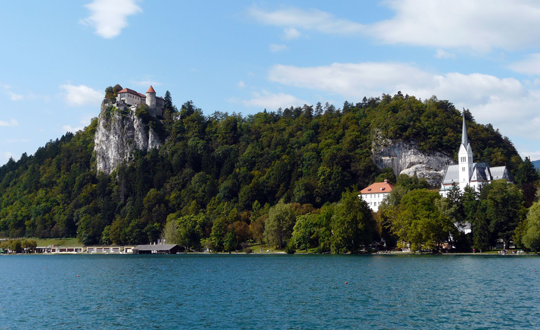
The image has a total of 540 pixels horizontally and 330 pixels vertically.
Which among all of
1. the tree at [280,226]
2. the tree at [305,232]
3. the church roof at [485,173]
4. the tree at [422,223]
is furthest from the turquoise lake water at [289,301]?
the church roof at [485,173]

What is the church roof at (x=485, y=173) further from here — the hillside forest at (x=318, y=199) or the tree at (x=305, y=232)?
the tree at (x=305, y=232)

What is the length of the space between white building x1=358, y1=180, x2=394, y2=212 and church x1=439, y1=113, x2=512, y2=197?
13.7m

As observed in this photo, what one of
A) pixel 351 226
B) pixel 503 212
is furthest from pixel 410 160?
pixel 503 212

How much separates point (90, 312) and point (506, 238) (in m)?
75.9

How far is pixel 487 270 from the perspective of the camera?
5831 cm

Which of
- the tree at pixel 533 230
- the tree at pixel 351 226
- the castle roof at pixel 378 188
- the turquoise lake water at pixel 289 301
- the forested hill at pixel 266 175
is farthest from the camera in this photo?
the forested hill at pixel 266 175

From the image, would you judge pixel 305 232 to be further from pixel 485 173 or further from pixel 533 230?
pixel 485 173

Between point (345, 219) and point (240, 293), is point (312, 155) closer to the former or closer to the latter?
point (345, 219)

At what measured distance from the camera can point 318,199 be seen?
144 meters

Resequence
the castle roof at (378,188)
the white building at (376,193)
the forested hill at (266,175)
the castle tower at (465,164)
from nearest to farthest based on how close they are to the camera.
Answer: the castle tower at (465,164), the white building at (376,193), the castle roof at (378,188), the forested hill at (266,175)

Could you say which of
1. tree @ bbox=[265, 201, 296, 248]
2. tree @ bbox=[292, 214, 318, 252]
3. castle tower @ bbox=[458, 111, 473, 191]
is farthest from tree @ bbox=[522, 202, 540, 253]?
tree @ bbox=[265, 201, 296, 248]

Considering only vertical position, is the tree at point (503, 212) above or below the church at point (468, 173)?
below

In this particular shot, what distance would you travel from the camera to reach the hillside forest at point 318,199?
9438 centimetres

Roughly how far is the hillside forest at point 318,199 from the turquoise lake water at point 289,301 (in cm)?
3467
